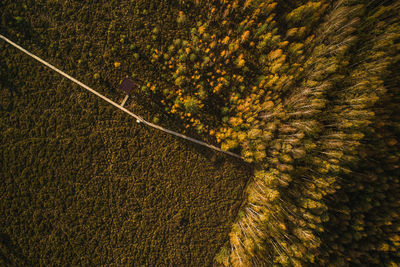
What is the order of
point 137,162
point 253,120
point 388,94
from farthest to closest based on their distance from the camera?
1. point 137,162
2. point 253,120
3. point 388,94

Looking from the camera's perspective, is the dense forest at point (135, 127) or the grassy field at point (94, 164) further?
the grassy field at point (94, 164)

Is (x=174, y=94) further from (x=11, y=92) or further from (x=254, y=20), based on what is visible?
(x=11, y=92)

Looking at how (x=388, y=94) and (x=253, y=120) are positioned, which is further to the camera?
(x=253, y=120)

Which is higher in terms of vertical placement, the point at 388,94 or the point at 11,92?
the point at 388,94

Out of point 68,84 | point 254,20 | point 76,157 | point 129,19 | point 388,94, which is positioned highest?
point 254,20

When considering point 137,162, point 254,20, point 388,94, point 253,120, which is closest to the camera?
point 388,94

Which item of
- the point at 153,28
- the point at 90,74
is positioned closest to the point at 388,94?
the point at 153,28

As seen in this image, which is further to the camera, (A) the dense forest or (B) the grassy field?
(B) the grassy field

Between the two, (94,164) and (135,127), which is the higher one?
(135,127)
